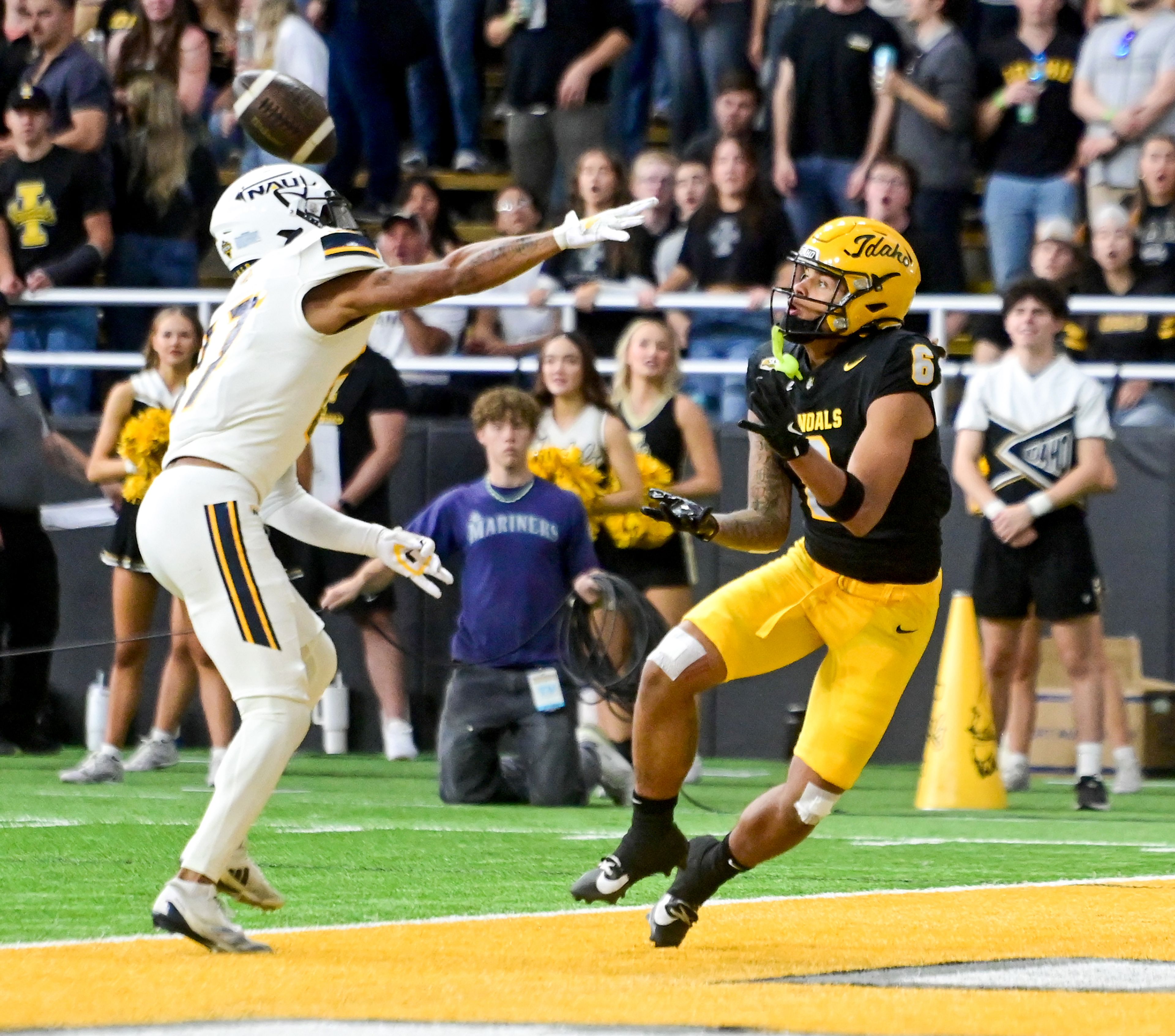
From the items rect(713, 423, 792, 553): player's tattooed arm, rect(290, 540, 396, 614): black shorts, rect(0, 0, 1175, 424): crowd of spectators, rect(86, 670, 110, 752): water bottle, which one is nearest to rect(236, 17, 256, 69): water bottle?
rect(0, 0, 1175, 424): crowd of spectators

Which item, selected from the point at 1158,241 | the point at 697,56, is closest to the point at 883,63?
the point at 697,56

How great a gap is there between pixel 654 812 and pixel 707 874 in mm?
246

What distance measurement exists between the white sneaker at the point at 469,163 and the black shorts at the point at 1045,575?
611 cm

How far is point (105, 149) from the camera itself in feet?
41.3

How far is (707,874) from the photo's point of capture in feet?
17.5

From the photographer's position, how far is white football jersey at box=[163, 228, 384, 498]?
17.7 ft

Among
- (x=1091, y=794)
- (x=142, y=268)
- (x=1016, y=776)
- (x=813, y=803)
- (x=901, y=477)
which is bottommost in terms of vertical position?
(x=1016, y=776)

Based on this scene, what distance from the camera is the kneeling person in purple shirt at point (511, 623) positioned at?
9250mm

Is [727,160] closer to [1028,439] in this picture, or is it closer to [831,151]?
[831,151]

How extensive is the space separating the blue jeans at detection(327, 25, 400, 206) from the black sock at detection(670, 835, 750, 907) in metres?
9.56

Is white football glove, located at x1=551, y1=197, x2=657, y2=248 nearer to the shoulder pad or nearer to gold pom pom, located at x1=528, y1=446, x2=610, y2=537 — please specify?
the shoulder pad

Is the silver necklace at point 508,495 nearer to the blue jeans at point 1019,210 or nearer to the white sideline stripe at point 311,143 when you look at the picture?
the white sideline stripe at point 311,143

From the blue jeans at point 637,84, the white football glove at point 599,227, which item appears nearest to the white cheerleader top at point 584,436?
the blue jeans at point 637,84

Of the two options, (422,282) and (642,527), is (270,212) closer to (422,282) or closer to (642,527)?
(422,282)
